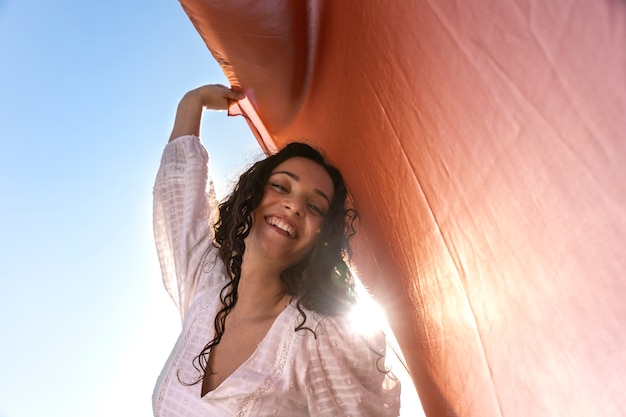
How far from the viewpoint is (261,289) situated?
48.9 inches

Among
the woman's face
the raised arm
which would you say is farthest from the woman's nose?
the raised arm

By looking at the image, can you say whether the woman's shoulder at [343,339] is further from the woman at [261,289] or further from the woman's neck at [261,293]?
the woman's neck at [261,293]

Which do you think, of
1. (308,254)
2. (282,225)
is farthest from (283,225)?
(308,254)

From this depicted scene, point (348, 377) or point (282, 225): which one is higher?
point (282, 225)

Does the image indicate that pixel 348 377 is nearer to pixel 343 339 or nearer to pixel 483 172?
pixel 343 339

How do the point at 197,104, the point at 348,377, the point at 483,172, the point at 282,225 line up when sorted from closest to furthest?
the point at 483,172, the point at 348,377, the point at 282,225, the point at 197,104

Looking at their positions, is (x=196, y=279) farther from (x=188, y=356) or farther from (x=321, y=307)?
(x=321, y=307)

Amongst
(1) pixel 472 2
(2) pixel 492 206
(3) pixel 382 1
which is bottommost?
(2) pixel 492 206

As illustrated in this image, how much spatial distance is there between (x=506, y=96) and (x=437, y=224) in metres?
0.33

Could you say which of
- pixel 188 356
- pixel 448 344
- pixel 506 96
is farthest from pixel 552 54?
pixel 188 356

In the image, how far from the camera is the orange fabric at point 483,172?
0.56 meters

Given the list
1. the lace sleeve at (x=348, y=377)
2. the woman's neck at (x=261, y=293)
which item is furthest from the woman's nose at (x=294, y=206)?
the lace sleeve at (x=348, y=377)

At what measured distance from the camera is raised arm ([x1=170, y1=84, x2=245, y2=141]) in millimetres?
1446

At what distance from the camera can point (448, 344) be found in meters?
1.00
